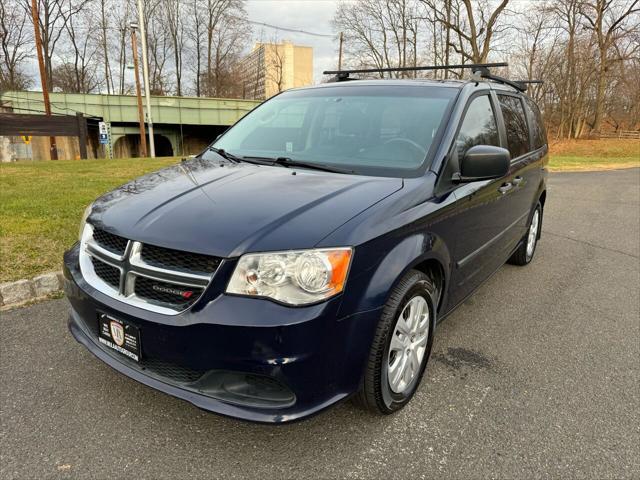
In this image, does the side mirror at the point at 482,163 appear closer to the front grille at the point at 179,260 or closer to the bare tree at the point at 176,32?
the front grille at the point at 179,260

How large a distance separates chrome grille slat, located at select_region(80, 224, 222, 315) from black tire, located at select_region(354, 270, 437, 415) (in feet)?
2.71

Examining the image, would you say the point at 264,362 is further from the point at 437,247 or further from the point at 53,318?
the point at 53,318

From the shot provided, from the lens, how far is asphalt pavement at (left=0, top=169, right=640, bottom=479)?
2105mm

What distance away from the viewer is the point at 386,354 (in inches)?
88.4

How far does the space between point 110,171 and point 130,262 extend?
979 cm

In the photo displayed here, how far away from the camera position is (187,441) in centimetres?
223

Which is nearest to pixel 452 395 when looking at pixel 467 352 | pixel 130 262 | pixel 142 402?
pixel 467 352

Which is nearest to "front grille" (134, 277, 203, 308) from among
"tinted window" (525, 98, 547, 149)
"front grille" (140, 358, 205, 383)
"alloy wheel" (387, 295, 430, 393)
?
"front grille" (140, 358, 205, 383)

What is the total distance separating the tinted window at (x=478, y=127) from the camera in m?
3.02

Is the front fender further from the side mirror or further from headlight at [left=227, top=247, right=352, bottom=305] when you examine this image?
the side mirror

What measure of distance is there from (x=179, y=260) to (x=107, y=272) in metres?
0.52

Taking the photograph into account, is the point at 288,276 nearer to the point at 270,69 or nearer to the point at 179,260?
the point at 179,260

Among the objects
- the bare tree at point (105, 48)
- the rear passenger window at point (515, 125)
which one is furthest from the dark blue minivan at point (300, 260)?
the bare tree at point (105, 48)

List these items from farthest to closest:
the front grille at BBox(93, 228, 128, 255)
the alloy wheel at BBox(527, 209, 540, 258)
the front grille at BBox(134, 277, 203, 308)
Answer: the alloy wheel at BBox(527, 209, 540, 258) → the front grille at BBox(93, 228, 128, 255) → the front grille at BBox(134, 277, 203, 308)
